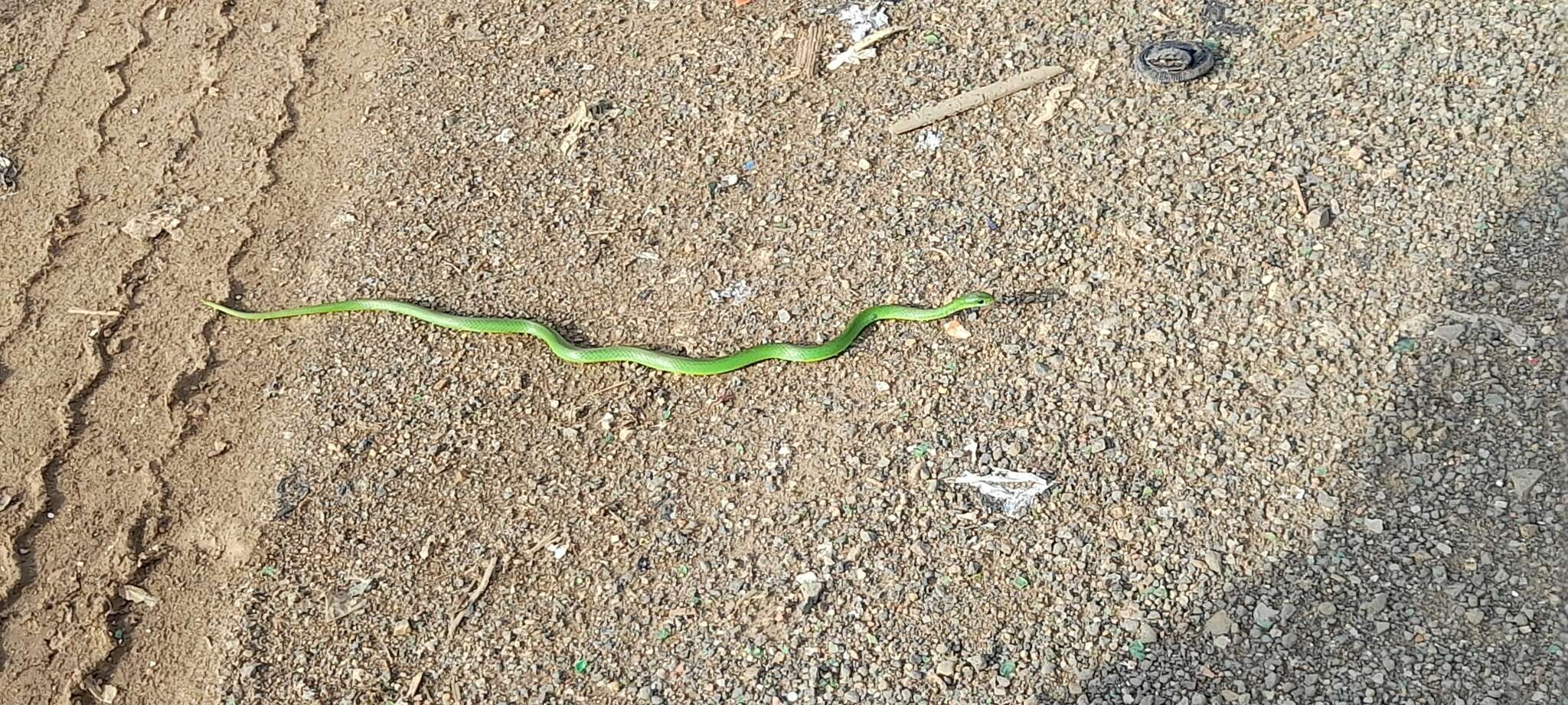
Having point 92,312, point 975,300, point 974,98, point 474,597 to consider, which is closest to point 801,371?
point 975,300

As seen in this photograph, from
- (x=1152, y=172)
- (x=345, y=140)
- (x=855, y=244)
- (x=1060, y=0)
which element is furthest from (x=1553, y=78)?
(x=345, y=140)

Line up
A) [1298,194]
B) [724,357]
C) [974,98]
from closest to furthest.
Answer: [724,357], [1298,194], [974,98]

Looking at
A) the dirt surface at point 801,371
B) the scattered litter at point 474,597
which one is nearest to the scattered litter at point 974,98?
the dirt surface at point 801,371

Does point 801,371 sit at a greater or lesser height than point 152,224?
lesser

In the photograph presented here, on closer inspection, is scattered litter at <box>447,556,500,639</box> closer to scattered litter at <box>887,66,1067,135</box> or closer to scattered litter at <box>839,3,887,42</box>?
scattered litter at <box>887,66,1067,135</box>

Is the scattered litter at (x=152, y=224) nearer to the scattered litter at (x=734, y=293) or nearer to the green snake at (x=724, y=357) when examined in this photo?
the green snake at (x=724, y=357)

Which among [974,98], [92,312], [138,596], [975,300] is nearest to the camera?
[138,596]

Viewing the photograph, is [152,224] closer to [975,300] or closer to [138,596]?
[138,596]
